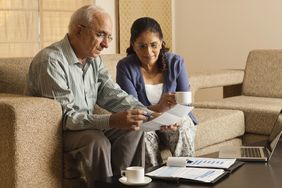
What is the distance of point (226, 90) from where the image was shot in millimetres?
4402

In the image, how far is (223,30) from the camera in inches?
199

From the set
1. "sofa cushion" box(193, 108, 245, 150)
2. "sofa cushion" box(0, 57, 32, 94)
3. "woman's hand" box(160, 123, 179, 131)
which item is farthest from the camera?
"sofa cushion" box(193, 108, 245, 150)

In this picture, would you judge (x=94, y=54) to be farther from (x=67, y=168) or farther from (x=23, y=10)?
(x=23, y=10)

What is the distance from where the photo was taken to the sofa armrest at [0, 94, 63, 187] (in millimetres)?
2189

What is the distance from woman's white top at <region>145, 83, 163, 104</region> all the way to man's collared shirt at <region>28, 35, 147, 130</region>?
0.21 metres

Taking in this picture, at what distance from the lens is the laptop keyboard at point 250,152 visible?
2377 mm

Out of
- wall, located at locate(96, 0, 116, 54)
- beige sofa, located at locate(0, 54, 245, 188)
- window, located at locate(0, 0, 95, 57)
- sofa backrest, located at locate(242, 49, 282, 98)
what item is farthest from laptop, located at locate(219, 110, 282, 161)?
wall, located at locate(96, 0, 116, 54)

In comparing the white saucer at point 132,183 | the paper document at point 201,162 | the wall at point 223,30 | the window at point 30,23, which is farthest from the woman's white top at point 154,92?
the wall at point 223,30

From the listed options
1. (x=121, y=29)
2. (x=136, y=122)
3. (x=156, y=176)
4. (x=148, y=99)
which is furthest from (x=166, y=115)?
(x=121, y=29)

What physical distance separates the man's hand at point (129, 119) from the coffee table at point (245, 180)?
0.32 meters

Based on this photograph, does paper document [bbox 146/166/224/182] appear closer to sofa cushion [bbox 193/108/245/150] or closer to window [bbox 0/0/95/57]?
sofa cushion [bbox 193/108/245/150]

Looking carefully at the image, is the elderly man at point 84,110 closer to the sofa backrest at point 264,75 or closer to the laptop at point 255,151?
the laptop at point 255,151

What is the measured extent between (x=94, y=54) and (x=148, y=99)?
52 cm

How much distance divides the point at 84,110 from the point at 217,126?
38.0 inches
